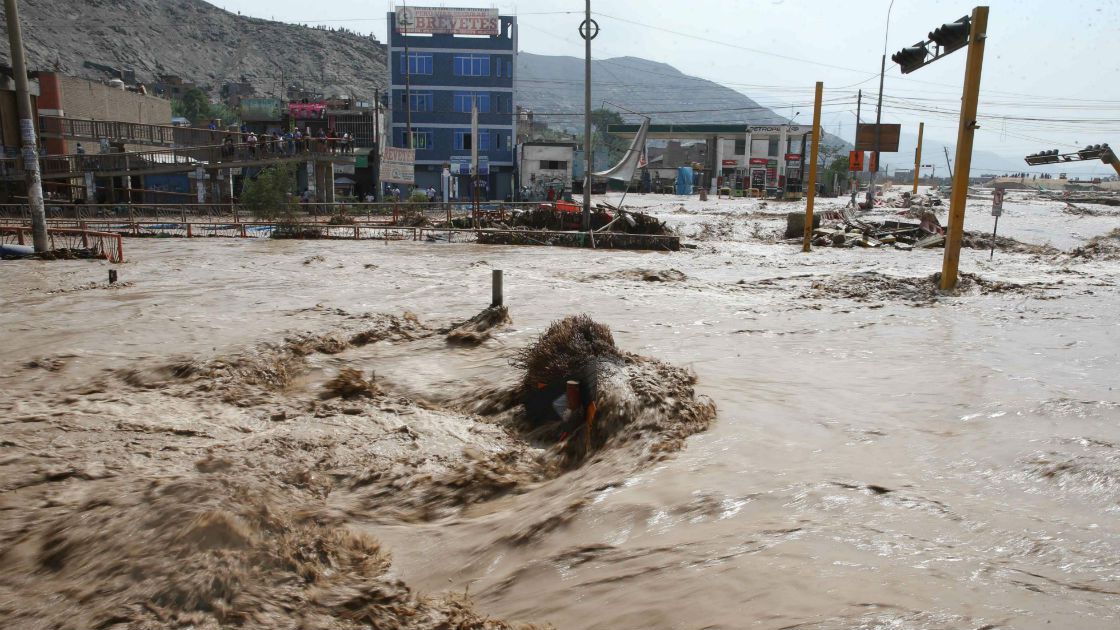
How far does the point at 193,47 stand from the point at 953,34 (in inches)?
6973

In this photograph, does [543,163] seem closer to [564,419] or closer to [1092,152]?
[1092,152]

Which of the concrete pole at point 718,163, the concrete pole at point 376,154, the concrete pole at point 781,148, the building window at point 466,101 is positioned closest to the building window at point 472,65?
the building window at point 466,101

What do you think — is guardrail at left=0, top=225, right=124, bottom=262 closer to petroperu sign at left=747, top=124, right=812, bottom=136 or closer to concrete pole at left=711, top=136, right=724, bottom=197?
concrete pole at left=711, top=136, right=724, bottom=197

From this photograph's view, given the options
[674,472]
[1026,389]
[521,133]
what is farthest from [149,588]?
[521,133]

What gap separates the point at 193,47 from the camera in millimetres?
161000

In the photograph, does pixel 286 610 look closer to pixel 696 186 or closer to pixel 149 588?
pixel 149 588

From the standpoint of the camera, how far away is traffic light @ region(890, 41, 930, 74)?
47.6 ft

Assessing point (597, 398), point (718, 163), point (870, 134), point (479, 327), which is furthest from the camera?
point (718, 163)

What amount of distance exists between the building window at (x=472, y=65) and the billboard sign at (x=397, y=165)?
2071 centimetres

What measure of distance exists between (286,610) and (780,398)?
5392 millimetres

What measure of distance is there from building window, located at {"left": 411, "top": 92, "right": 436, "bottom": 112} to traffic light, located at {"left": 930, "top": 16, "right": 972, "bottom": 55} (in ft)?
177

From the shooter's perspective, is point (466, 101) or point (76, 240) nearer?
point (76, 240)

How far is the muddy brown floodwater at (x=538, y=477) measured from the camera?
3.88 m

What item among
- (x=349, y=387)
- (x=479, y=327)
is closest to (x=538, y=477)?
(x=349, y=387)
